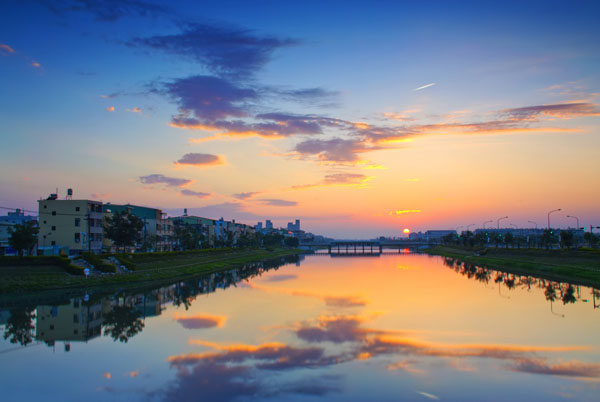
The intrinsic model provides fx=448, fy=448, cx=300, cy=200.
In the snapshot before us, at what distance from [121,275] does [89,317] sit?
21742 mm

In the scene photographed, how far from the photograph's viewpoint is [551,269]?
65.5m

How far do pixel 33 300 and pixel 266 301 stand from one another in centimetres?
2052

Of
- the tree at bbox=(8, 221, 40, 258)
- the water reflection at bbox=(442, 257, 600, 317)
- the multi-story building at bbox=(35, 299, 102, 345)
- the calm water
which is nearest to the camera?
the calm water

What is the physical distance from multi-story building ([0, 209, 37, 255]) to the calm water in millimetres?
39288

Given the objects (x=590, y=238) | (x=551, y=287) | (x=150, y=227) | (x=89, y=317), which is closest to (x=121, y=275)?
(x=89, y=317)

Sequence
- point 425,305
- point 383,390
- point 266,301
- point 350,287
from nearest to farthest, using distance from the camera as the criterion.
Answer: point 383,390 → point 425,305 → point 266,301 → point 350,287

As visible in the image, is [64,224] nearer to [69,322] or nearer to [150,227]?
[150,227]

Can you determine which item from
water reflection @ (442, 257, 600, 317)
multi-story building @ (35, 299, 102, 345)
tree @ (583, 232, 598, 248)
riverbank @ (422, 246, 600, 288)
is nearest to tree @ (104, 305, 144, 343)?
multi-story building @ (35, 299, 102, 345)

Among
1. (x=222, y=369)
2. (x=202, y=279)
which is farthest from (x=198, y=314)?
(x=202, y=279)

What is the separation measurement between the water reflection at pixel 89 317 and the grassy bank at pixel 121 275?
4895mm

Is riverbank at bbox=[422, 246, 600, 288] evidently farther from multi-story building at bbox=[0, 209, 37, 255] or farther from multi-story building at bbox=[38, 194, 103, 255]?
multi-story building at bbox=[0, 209, 37, 255]

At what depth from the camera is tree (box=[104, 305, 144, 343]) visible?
27781mm

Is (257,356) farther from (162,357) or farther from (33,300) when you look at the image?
(33,300)

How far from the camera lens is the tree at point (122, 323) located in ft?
91.1
